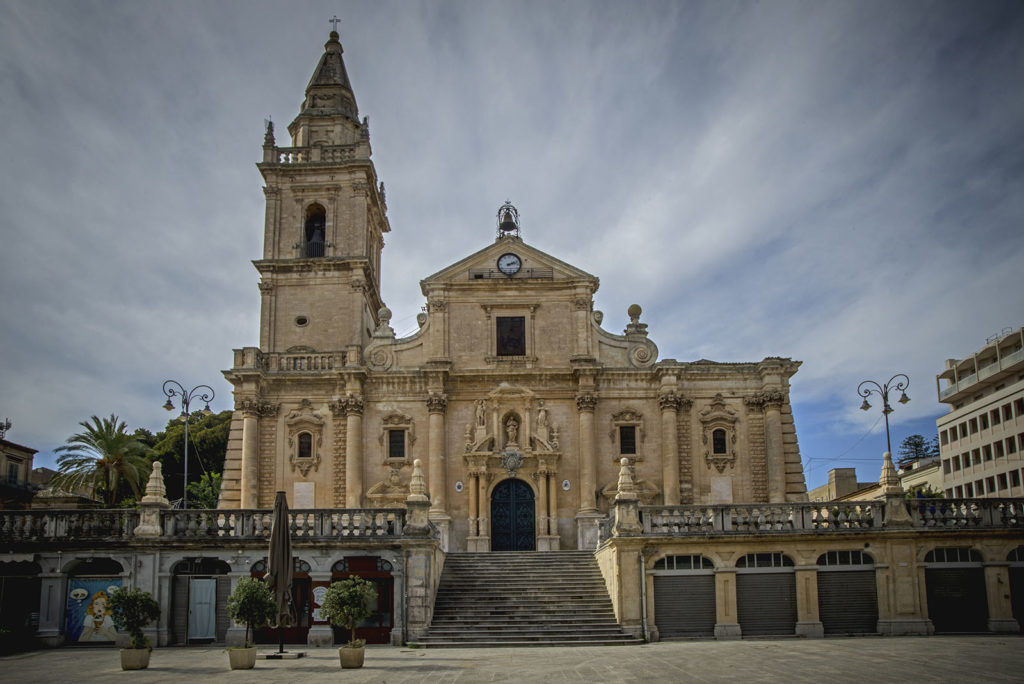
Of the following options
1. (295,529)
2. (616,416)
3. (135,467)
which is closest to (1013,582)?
(616,416)

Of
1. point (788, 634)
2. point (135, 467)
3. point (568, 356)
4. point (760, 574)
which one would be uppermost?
point (568, 356)

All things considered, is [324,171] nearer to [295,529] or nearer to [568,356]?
[568,356]

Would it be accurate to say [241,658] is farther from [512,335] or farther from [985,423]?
[985,423]

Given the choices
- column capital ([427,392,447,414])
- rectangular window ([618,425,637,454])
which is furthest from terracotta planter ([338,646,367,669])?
rectangular window ([618,425,637,454])

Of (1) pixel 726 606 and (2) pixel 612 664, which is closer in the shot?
(2) pixel 612 664

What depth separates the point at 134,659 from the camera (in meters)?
18.8

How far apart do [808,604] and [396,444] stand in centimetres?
1808

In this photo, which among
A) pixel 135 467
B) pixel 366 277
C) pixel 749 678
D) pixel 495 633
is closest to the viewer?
pixel 749 678

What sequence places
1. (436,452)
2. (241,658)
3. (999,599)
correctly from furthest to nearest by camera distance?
(436,452) < (999,599) < (241,658)

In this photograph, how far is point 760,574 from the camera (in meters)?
25.1

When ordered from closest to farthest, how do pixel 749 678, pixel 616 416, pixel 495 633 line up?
pixel 749 678 → pixel 495 633 → pixel 616 416

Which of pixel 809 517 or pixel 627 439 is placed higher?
pixel 627 439

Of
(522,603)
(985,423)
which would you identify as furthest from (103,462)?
(985,423)

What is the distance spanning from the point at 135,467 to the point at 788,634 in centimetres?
3501
